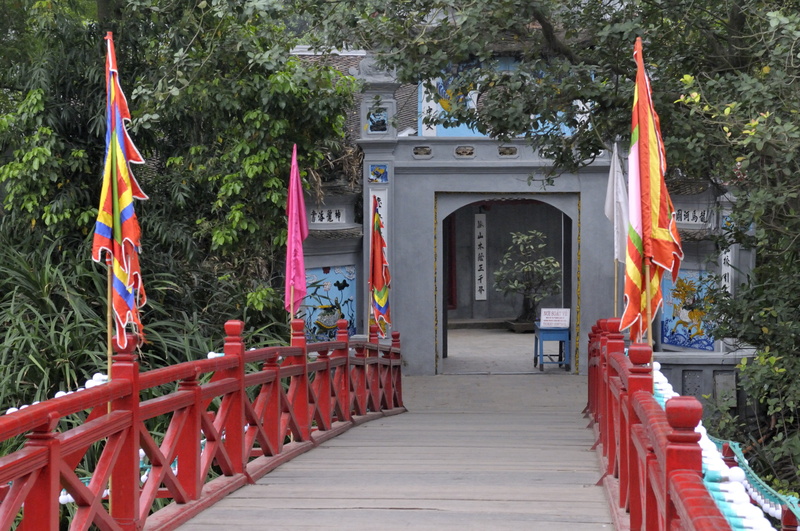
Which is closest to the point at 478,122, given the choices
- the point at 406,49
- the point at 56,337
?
the point at 406,49

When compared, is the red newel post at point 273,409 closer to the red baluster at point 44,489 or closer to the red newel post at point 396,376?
the red baluster at point 44,489

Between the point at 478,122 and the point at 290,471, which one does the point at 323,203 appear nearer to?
the point at 478,122

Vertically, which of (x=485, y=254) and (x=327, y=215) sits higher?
(x=327, y=215)

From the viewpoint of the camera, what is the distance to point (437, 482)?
5320 millimetres

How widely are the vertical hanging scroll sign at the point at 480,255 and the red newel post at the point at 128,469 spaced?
54.5ft

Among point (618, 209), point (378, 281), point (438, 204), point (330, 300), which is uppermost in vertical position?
point (438, 204)

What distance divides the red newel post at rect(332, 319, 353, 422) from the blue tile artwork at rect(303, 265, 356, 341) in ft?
15.0

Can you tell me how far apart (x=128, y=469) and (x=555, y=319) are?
34.2 ft

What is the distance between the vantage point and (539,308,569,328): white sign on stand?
547 inches

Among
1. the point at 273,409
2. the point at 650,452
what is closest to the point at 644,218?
the point at 650,452

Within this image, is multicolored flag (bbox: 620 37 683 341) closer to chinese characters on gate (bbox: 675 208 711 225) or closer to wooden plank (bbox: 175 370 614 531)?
wooden plank (bbox: 175 370 614 531)

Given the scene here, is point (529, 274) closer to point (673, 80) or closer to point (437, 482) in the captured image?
point (673, 80)

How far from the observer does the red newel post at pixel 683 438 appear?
2.54m

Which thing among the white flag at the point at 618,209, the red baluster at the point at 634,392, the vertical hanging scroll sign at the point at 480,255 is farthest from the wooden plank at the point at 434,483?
the vertical hanging scroll sign at the point at 480,255
